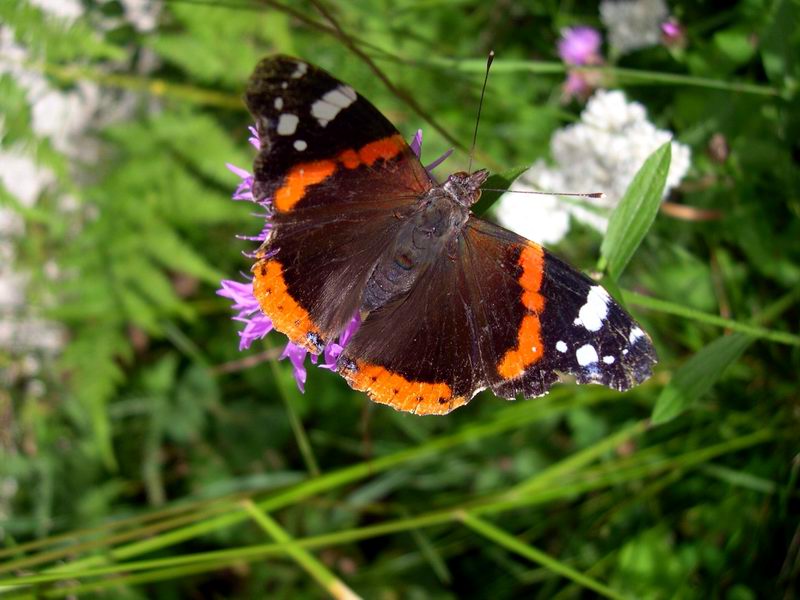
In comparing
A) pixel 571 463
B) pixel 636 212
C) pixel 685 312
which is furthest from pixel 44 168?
pixel 685 312

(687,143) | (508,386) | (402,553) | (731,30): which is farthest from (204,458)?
(731,30)

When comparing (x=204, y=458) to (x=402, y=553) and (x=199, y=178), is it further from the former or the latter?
(x=199, y=178)

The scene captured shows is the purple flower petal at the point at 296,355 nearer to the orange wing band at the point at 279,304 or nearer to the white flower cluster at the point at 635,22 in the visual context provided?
the orange wing band at the point at 279,304

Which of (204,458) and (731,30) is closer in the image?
(731,30)

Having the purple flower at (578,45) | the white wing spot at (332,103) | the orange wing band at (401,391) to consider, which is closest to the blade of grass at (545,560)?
the orange wing band at (401,391)

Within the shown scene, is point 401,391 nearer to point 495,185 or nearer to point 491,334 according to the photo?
point 491,334

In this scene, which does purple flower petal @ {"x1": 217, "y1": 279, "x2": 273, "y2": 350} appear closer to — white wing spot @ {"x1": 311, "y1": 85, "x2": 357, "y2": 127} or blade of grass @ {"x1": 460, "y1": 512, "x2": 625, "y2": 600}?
white wing spot @ {"x1": 311, "y1": 85, "x2": 357, "y2": 127}
